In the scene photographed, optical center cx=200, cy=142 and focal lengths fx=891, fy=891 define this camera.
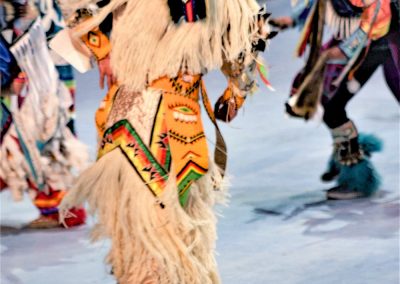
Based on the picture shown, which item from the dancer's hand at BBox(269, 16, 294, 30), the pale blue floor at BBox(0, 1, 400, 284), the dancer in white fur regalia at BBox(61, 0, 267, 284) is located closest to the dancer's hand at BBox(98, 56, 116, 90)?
the dancer in white fur regalia at BBox(61, 0, 267, 284)

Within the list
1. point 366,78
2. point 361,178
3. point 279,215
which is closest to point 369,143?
point 361,178

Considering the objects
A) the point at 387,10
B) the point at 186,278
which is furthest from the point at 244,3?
the point at 387,10

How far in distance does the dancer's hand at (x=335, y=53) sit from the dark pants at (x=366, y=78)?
0.09 m

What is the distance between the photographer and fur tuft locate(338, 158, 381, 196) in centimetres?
368

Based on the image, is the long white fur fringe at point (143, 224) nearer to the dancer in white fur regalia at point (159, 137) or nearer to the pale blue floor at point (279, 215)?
the dancer in white fur regalia at point (159, 137)

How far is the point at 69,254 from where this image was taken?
3211 millimetres

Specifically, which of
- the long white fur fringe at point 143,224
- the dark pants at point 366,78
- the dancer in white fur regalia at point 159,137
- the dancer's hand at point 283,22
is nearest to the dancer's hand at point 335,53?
the dark pants at point 366,78

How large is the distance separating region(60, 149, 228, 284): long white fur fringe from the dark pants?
1.60m

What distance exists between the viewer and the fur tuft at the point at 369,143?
373cm

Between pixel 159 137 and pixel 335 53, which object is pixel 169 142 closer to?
pixel 159 137

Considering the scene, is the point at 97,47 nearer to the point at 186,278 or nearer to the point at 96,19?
the point at 96,19

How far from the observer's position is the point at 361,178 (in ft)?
12.1

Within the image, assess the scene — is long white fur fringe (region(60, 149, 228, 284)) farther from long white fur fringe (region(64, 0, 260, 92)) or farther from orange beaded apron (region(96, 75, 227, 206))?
long white fur fringe (region(64, 0, 260, 92))

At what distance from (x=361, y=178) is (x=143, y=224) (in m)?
1.76
